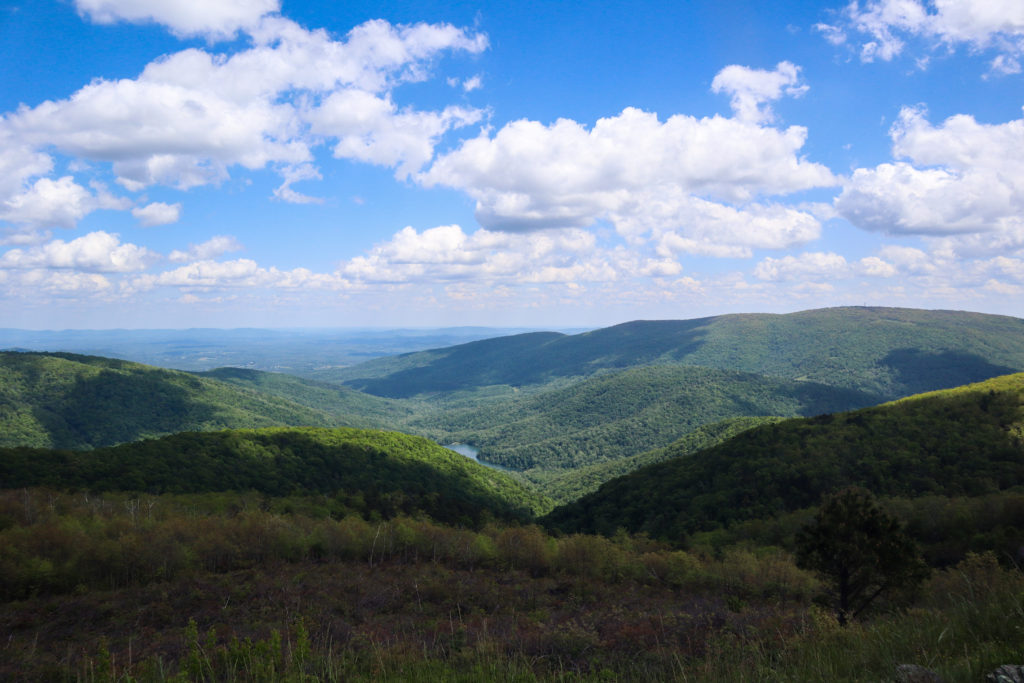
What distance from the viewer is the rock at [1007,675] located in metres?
5.76

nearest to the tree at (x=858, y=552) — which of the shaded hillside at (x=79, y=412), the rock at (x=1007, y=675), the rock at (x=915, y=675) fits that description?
the rock at (x=915, y=675)

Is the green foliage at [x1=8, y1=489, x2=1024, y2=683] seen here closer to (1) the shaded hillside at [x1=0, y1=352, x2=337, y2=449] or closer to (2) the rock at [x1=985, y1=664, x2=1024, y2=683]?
(2) the rock at [x1=985, y1=664, x2=1024, y2=683]

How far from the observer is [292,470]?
306 feet

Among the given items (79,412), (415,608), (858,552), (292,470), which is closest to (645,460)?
(292,470)

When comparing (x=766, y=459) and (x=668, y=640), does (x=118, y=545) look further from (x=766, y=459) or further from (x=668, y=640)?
(x=766, y=459)

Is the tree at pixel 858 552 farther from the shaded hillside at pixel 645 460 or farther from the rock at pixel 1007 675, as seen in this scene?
the shaded hillside at pixel 645 460

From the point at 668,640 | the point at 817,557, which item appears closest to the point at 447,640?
the point at 668,640

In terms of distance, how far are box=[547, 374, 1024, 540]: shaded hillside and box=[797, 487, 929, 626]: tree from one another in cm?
4410

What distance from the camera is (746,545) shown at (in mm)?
53625

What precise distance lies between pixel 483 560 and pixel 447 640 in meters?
23.5

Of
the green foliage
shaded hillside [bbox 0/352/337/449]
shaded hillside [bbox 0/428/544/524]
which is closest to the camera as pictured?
the green foliage

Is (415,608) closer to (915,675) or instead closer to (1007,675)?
(915,675)

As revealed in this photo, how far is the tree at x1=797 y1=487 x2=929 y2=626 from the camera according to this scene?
75.4 feet

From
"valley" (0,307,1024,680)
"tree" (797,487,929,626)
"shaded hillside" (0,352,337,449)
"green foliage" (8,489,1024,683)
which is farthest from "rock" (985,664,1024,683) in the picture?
"shaded hillside" (0,352,337,449)
